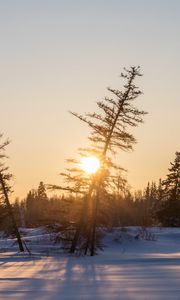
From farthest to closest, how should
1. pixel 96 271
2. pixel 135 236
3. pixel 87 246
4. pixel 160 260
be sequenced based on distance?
pixel 135 236
pixel 87 246
pixel 160 260
pixel 96 271

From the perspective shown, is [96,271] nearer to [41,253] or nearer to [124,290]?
[124,290]

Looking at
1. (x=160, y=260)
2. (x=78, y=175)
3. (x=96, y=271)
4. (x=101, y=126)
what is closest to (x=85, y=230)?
(x=78, y=175)

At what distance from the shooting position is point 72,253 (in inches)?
1194

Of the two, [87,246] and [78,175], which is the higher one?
[78,175]

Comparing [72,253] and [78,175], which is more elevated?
[78,175]

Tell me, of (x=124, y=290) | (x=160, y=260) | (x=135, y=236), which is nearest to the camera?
(x=124, y=290)

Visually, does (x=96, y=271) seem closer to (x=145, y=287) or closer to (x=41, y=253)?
(x=145, y=287)

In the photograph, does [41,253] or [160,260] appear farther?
[41,253]

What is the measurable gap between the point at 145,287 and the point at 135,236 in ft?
77.0

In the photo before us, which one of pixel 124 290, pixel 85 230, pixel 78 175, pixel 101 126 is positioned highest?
pixel 101 126

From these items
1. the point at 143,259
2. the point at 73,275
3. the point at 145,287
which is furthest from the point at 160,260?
the point at 145,287

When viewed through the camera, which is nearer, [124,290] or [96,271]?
[124,290]

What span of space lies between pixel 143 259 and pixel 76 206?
8.12 m

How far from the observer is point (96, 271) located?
19.2m
